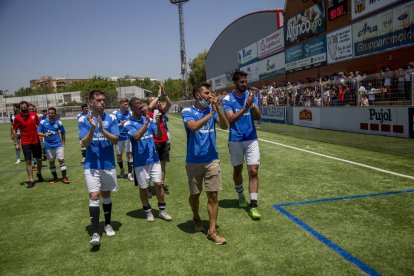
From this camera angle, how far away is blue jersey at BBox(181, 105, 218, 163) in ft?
15.7

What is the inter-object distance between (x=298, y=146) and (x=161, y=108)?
7.12 m

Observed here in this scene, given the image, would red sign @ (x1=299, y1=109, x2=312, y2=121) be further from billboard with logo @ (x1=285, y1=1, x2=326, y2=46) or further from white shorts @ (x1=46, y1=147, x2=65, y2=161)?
white shorts @ (x1=46, y1=147, x2=65, y2=161)

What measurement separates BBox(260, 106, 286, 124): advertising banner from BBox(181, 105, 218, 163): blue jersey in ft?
66.3

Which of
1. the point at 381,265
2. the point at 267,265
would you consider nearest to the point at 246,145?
the point at 267,265

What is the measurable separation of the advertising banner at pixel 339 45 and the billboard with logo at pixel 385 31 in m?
0.57

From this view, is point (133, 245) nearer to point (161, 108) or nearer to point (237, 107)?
point (237, 107)

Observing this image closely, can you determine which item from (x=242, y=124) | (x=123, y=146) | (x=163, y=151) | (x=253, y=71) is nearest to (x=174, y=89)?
(x=253, y=71)

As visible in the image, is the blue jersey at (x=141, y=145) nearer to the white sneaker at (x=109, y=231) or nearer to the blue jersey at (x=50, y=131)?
the white sneaker at (x=109, y=231)

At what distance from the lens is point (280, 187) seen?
7395 millimetres

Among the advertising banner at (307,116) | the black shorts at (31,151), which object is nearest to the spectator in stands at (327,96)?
the advertising banner at (307,116)

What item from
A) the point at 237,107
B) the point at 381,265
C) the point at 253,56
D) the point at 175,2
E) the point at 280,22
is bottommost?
the point at 381,265

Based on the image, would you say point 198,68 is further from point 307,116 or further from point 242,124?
point 242,124

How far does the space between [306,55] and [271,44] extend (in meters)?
7.49

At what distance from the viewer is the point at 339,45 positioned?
23109 millimetres
